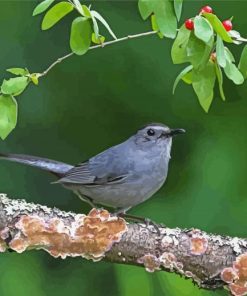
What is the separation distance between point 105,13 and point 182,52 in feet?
7.22

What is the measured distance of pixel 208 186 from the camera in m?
3.86

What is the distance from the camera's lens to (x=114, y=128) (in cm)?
418

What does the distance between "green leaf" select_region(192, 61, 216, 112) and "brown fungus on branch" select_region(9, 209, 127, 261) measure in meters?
0.51

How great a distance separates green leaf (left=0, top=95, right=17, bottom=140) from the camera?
1925 millimetres

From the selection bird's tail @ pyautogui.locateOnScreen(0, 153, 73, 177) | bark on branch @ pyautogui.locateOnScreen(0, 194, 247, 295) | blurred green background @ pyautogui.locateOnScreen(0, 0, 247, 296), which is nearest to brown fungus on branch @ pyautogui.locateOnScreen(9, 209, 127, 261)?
bark on branch @ pyautogui.locateOnScreen(0, 194, 247, 295)

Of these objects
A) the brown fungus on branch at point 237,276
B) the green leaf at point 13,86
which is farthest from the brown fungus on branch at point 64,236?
the green leaf at point 13,86

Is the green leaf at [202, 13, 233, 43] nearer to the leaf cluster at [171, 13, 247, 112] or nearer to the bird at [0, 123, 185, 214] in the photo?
the leaf cluster at [171, 13, 247, 112]

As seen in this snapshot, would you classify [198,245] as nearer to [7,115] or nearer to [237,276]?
[237,276]

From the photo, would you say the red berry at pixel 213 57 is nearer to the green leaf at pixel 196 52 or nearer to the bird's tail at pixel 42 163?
the green leaf at pixel 196 52

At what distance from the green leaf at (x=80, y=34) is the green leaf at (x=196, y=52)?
0.70ft

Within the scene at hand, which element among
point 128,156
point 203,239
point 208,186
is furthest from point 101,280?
point 203,239

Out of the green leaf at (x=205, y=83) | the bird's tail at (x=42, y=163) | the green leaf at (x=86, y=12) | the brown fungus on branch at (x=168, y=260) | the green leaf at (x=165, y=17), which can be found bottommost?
the brown fungus on branch at (x=168, y=260)

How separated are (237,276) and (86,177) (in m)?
0.75

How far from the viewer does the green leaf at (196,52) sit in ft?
5.98
